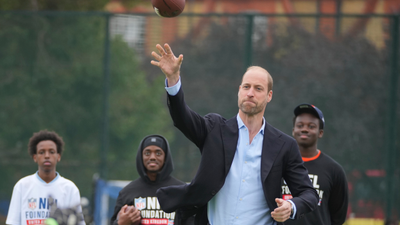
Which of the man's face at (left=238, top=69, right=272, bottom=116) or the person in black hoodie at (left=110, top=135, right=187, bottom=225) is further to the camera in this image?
the person in black hoodie at (left=110, top=135, right=187, bottom=225)

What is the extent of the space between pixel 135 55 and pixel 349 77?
3746 millimetres

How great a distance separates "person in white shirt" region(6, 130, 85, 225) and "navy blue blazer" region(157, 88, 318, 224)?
1.88 m

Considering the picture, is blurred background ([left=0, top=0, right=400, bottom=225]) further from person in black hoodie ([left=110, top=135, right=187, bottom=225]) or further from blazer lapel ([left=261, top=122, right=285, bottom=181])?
blazer lapel ([left=261, top=122, right=285, bottom=181])

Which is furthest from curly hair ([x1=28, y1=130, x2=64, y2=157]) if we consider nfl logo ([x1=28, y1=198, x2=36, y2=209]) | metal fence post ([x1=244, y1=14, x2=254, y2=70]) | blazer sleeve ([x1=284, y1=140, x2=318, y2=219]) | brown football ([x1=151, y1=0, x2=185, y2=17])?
metal fence post ([x1=244, y1=14, x2=254, y2=70])

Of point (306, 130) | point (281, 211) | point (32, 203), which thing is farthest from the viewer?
point (32, 203)

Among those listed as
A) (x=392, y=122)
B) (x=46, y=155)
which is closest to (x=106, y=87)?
(x=46, y=155)

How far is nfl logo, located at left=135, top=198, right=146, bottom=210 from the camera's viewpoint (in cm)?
488

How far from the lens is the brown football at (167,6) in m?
4.19

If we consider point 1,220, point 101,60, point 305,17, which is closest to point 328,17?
point 305,17

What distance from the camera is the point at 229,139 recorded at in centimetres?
338

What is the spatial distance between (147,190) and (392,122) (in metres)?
5.17

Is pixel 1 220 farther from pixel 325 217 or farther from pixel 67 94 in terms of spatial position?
pixel 325 217

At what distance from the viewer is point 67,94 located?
856 centimetres

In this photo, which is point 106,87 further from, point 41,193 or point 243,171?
point 243,171
